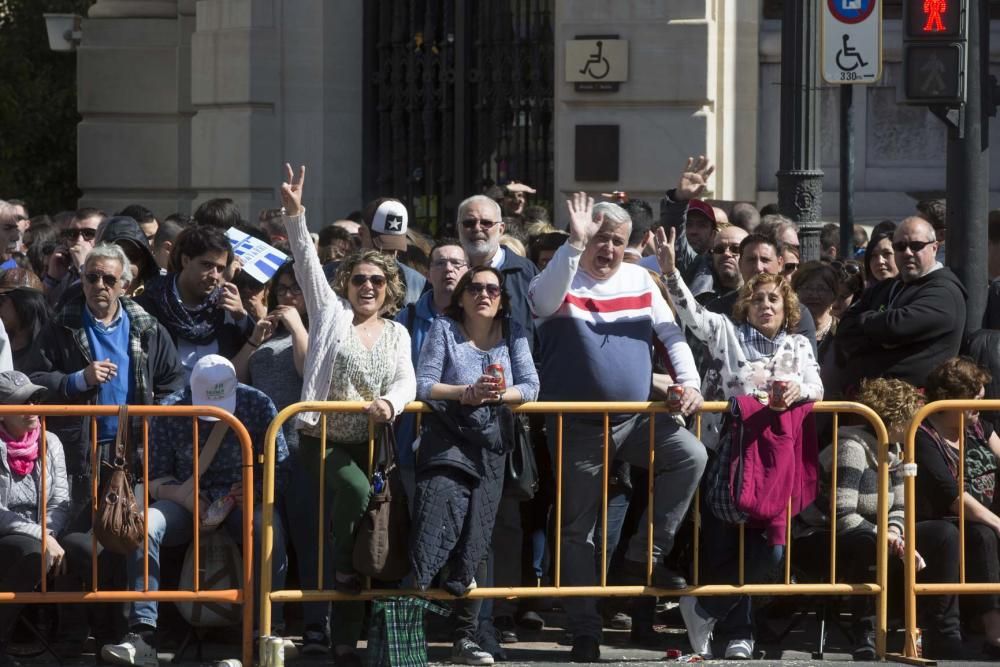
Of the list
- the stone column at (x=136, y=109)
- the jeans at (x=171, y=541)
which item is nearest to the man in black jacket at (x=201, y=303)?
the jeans at (x=171, y=541)

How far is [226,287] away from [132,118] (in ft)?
33.9

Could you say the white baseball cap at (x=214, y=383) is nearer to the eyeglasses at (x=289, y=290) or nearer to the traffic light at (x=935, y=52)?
the eyeglasses at (x=289, y=290)

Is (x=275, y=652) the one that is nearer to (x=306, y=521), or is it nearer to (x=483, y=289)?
(x=306, y=521)

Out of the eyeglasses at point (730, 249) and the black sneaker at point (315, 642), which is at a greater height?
the eyeglasses at point (730, 249)

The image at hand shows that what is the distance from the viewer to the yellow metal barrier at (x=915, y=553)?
339 inches

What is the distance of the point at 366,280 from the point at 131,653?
75.6 inches

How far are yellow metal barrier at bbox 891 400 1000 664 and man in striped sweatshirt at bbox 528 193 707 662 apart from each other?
0.93 metres

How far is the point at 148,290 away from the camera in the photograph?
948 centimetres

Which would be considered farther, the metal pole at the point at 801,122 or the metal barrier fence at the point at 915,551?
the metal pole at the point at 801,122

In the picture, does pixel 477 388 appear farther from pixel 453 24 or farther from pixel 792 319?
pixel 453 24

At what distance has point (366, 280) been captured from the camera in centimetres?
868

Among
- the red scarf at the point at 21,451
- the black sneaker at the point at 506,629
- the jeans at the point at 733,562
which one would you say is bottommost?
the black sneaker at the point at 506,629

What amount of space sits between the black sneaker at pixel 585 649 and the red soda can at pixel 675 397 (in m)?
1.10

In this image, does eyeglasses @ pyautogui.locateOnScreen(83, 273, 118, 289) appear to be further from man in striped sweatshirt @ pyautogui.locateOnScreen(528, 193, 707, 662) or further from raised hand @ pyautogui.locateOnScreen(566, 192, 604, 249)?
raised hand @ pyautogui.locateOnScreen(566, 192, 604, 249)
